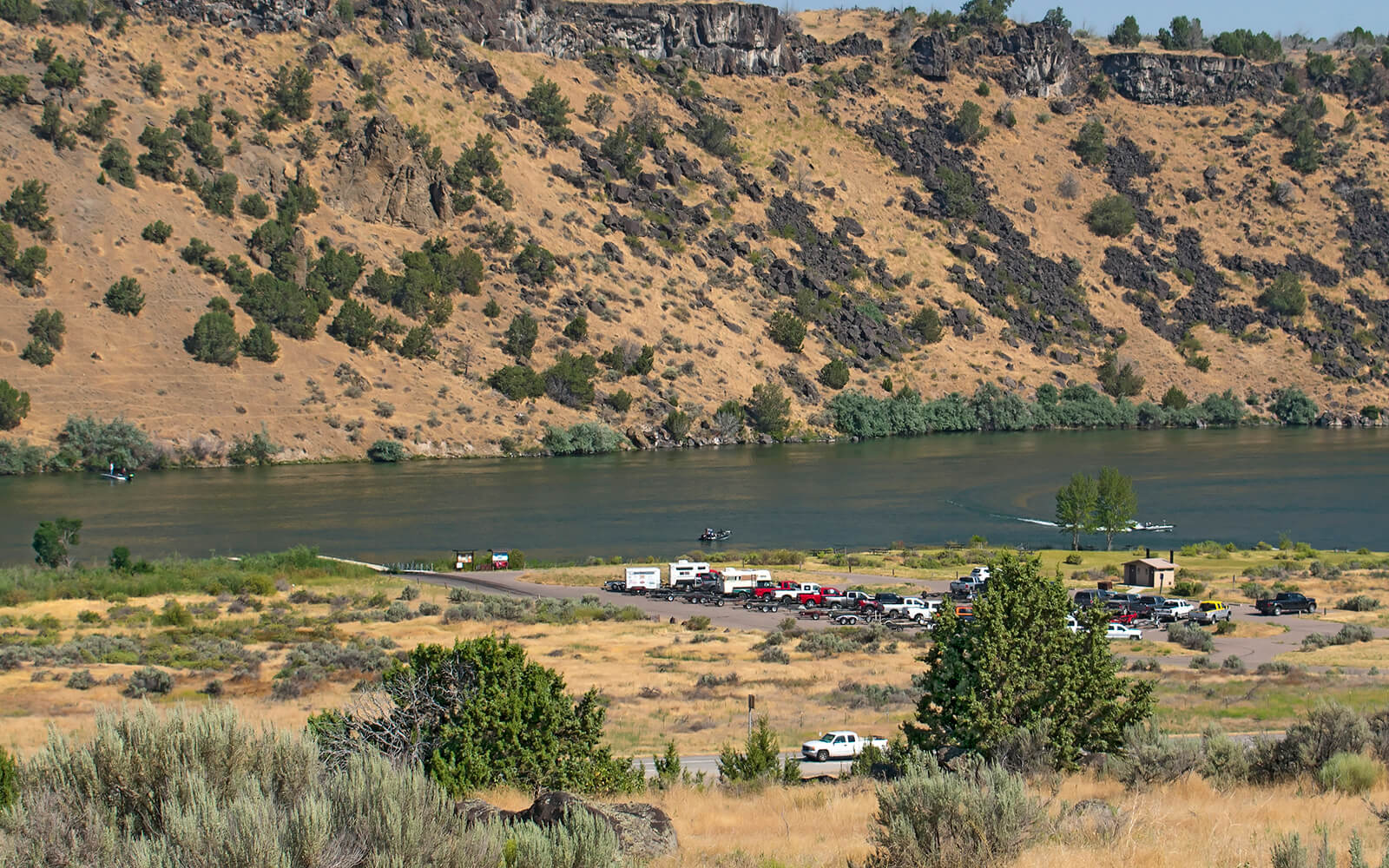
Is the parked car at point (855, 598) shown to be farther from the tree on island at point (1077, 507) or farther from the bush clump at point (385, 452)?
the bush clump at point (385, 452)

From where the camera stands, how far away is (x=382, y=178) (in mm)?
114812

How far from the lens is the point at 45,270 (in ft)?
307

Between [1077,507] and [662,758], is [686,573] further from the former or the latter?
[662,758]

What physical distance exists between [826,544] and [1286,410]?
81653 millimetres

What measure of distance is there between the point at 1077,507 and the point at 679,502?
24529mm

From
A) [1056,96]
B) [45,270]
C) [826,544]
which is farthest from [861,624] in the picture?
[1056,96]

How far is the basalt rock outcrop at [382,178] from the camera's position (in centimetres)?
11375

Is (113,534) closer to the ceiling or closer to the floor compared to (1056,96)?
closer to the floor

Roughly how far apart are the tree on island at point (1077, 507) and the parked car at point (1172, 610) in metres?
20.8

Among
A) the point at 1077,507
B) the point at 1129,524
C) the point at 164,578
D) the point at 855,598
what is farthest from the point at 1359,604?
the point at 164,578

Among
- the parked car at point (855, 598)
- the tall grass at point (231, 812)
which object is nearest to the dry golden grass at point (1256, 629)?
the parked car at point (855, 598)

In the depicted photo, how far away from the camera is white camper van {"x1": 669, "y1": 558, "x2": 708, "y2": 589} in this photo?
187 feet

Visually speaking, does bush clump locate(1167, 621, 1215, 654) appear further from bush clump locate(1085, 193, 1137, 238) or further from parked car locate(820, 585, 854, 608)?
bush clump locate(1085, 193, 1137, 238)

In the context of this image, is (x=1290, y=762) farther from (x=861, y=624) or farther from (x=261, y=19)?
(x=261, y=19)
